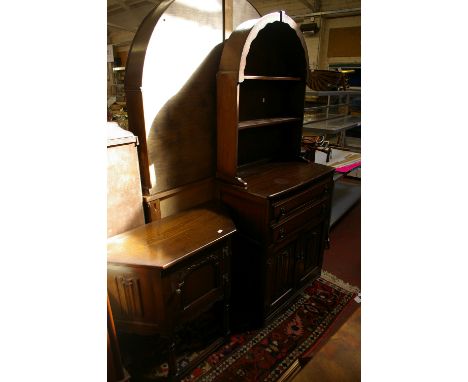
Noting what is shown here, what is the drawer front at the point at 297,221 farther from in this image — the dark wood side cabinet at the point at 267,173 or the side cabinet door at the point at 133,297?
the side cabinet door at the point at 133,297

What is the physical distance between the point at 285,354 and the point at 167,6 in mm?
2186

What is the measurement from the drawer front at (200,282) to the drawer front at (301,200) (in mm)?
393

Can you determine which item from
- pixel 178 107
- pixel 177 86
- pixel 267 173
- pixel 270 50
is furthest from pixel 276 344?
pixel 270 50

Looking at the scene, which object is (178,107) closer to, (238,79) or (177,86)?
(177,86)

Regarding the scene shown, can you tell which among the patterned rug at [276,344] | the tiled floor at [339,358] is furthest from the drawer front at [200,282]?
the tiled floor at [339,358]

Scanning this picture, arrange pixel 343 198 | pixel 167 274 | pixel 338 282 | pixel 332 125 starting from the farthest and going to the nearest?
pixel 343 198 → pixel 332 125 → pixel 338 282 → pixel 167 274

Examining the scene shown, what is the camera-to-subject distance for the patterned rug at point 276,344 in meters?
1.76

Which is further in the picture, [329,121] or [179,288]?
[329,121]

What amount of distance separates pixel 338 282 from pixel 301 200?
3.37 feet

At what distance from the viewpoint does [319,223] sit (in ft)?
7.54

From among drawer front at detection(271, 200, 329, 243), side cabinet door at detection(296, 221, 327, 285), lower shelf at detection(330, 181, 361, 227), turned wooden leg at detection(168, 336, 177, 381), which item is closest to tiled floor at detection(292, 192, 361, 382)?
drawer front at detection(271, 200, 329, 243)

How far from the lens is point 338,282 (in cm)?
257
